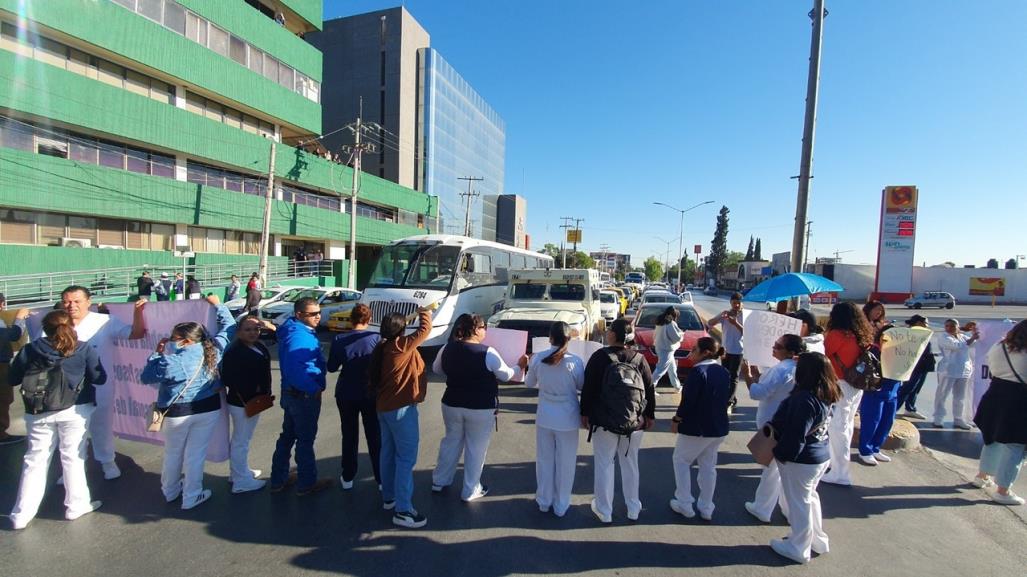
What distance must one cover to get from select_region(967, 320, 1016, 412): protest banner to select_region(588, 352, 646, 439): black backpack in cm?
625

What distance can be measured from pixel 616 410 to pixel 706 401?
2.59 ft

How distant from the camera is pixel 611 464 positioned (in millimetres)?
3904

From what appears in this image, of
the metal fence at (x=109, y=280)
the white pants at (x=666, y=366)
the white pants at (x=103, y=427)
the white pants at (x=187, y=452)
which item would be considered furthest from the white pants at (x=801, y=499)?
the metal fence at (x=109, y=280)

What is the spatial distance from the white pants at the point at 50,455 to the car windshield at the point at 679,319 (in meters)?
8.95

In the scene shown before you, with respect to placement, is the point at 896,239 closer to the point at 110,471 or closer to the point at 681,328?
the point at 681,328

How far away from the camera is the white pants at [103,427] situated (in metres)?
4.40

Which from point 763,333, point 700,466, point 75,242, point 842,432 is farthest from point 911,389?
point 75,242

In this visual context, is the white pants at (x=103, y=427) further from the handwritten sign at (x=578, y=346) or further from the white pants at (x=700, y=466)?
the white pants at (x=700, y=466)

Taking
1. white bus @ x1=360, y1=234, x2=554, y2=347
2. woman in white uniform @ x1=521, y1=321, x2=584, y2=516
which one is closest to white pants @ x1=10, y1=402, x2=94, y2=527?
woman in white uniform @ x1=521, y1=321, x2=584, y2=516

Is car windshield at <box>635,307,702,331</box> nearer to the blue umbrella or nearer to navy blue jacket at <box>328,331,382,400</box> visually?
the blue umbrella

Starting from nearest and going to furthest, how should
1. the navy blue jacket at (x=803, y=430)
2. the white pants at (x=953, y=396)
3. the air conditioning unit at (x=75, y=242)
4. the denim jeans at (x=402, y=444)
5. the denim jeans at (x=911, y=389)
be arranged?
the navy blue jacket at (x=803, y=430) → the denim jeans at (x=402, y=444) → the denim jeans at (x=911, y=389) → the white pants at (x=953, y=396) → the air conditioning unit at (x=75, y=242)

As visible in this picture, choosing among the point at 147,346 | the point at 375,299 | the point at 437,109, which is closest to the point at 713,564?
the point at 147,346

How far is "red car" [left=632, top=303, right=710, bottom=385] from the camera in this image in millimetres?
8641

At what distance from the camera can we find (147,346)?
15.9 ft
